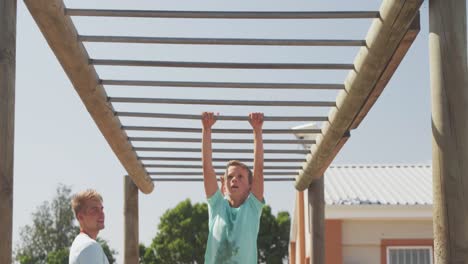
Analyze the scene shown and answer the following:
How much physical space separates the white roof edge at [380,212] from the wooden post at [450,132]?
14.3 meters

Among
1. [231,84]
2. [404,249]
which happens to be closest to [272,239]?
[404,249]

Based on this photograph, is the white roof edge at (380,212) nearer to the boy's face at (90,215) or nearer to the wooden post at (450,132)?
the boy's face at (90,215)

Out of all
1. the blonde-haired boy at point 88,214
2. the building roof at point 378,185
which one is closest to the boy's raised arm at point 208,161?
the blonde-haired boy at point 88,214

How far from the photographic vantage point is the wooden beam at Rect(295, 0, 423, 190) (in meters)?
4.67

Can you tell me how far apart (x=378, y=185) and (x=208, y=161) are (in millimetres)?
15481

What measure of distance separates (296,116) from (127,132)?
1631 millimetres

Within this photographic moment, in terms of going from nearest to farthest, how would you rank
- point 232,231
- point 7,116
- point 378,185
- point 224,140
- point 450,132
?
1. point 7,116
2. point 450,132
3. point 232,231
4. point 224,140
5. point 378,185

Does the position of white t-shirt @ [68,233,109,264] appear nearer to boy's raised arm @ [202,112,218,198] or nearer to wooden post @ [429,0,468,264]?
boy's raised arm @ [202,112,218,198]

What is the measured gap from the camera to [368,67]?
18.0ft

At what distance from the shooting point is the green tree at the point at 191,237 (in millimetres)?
48781

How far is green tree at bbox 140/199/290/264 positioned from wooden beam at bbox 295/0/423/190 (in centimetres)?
4128

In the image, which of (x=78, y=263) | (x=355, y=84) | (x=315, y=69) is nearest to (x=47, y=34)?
(x=78, y=263)

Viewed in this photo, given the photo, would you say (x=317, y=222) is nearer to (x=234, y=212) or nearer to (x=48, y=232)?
(x=234, y=212)

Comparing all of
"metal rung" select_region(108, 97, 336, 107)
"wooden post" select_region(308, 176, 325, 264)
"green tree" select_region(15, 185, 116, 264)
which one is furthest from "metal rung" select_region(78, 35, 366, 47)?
"green tree" select_region(15, 185, 116, 264)
